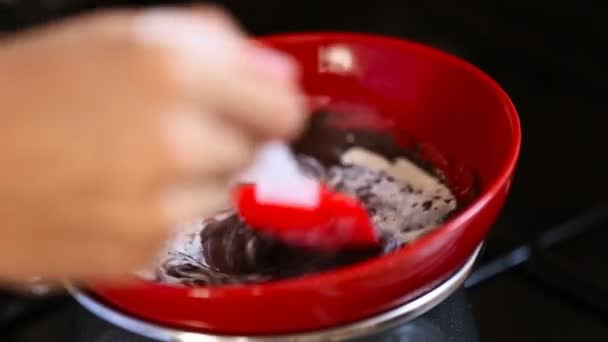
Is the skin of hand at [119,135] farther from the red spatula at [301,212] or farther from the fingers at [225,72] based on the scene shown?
the red spatula at [301,212]

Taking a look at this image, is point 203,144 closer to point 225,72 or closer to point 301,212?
point 225,72

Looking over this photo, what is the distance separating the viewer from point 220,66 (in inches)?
10.6

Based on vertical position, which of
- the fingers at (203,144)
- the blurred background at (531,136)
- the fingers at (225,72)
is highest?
the fingers at (225,72)

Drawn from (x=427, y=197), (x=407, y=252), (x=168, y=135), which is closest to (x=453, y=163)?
(x=427, y=197)

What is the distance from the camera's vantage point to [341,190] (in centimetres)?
50

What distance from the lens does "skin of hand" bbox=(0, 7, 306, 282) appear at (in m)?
0.26

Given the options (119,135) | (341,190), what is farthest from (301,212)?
(119,135)

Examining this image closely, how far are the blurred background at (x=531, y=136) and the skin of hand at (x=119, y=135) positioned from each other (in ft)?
1.05

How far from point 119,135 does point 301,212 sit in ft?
0.60

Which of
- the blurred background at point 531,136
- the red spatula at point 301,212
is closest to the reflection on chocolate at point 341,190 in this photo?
the red spatula at point 301,212

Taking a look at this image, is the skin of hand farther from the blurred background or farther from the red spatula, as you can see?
the blurred background

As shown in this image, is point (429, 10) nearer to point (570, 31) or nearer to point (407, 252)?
point (570, 31)

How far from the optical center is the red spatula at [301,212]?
427mm

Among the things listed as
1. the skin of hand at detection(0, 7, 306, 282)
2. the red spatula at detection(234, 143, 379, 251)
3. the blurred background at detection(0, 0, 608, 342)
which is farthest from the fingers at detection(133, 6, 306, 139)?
the blurred background at detection(0, 0, 608, 342)
